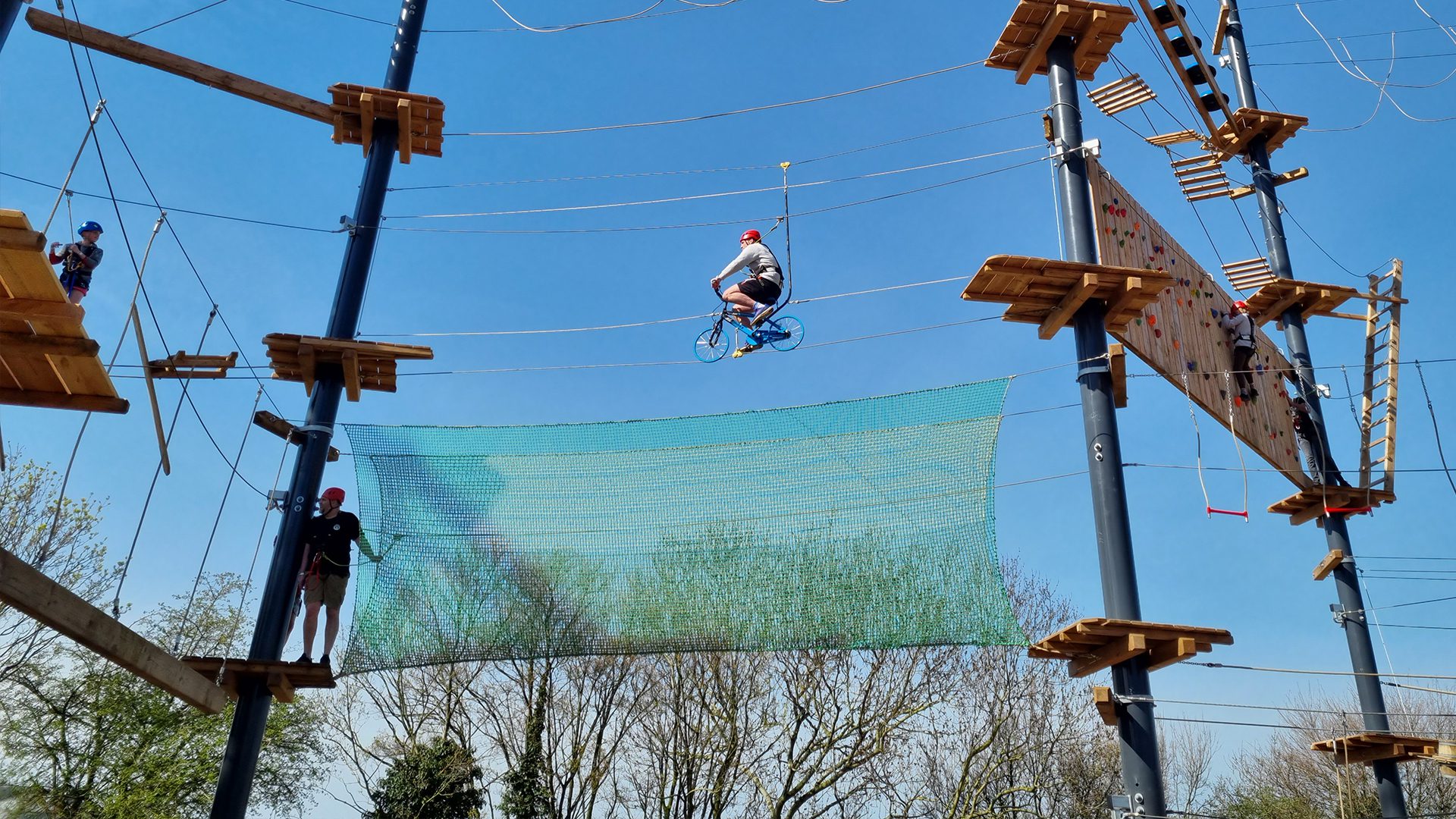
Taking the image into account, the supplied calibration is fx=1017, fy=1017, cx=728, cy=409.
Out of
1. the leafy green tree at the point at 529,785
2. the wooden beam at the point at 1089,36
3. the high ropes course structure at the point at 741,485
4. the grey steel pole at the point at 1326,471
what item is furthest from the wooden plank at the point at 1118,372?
the leafy green tree at the point at 529,785

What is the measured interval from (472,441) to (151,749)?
1103 centimetres

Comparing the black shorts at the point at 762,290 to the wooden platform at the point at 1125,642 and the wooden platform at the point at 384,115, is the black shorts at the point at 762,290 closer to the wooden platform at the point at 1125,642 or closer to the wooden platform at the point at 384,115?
the wooden platform at the point at 384,115

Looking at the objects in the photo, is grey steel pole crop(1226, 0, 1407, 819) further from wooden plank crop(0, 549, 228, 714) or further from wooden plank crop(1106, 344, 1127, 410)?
wooden plank crop(0, 549, 228, 714)

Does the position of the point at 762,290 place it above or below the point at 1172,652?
above

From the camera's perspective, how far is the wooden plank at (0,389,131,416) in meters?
5.40

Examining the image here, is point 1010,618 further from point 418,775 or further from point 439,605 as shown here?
point 418,775

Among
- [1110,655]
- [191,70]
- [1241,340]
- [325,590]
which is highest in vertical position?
[191,70]

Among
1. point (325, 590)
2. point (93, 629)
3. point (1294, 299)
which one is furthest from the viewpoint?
point (1294, 299)

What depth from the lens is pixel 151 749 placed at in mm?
15102

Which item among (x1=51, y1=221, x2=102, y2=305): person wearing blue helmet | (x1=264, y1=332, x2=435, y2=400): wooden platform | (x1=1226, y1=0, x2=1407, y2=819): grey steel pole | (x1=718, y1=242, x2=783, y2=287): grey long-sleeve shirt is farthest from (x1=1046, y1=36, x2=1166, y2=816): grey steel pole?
(x1=51, y1=221, x2=102, y2=305): person wearing blue helmet

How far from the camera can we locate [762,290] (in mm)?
8000

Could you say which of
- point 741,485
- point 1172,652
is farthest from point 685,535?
point 1172,652

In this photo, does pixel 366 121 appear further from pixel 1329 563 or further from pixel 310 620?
pixel 1329 563

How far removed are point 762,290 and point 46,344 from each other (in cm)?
480
